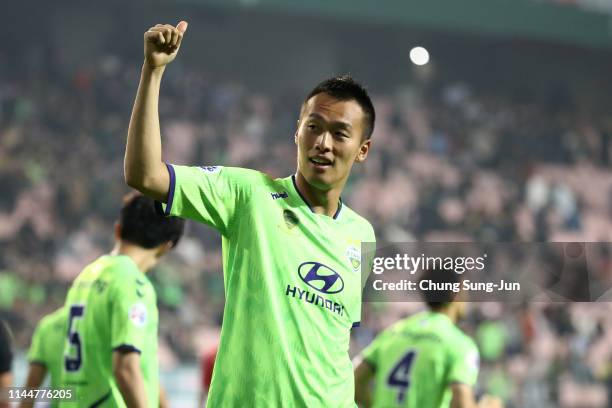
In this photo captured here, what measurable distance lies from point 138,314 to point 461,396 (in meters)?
1.80

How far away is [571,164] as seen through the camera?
2117 centimetres

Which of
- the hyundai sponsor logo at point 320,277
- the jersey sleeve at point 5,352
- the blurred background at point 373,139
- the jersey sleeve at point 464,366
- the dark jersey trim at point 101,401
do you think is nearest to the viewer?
the hyundai sponsor logo at point 320,277

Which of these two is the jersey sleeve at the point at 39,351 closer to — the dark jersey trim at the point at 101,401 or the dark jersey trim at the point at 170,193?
the dark jersey trim at the point at 101,401

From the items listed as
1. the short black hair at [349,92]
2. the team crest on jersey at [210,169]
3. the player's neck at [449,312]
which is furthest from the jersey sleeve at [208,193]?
the player's neck at [449,312]

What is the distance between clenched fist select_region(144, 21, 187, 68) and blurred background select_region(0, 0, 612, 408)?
29.6ft

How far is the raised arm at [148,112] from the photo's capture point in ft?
7.85

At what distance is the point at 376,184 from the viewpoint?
60.2 ft

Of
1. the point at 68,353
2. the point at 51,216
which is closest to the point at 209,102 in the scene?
the point at 51,216

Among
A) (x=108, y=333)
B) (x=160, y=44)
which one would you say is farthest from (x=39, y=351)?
(x=160, y=44)

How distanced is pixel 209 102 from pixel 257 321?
17280 millimetres

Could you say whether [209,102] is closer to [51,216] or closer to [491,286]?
[51,216]

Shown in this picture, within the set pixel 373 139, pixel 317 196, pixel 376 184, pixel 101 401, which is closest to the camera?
pixel 317 196

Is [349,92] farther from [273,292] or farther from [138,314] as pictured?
[138,314]

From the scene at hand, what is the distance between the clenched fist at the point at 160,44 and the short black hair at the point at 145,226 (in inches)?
66.6
